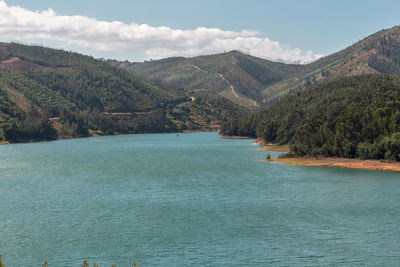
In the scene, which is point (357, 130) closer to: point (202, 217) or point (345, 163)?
point (345, 163)

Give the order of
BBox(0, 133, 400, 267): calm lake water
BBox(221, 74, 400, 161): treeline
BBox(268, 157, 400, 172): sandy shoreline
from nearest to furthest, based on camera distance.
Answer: BBox(0, 133, 400, 267): calm lake water → BBox(268, 157, 400, 172): sandy shoreline → BBox(221, 74, 400, 161): treeline

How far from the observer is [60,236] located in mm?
68125

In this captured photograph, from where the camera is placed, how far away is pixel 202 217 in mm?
79625

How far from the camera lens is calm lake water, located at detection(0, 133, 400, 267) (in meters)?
59.1

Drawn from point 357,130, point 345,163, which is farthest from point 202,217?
point 357,130

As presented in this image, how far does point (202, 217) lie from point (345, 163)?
81.2 metres

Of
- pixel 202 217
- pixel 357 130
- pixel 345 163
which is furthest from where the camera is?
pixel 357 130

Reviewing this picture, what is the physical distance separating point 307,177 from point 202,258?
247 feet

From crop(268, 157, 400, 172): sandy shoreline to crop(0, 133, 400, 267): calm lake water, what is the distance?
452 cm

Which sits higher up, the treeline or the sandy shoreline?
the treeline

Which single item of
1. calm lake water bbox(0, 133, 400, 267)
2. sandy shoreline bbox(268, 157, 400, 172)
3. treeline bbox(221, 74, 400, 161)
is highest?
treeline bbox(221, 74, 400, 161)

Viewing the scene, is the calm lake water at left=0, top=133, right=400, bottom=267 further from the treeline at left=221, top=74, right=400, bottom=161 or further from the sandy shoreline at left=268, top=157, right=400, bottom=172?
the treeline at left=221, top=74, right=400, bottom=161

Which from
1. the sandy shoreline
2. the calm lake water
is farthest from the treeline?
the calm lake water

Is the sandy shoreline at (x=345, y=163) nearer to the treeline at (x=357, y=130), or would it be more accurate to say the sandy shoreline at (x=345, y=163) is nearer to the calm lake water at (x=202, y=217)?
the treeline at (x=357, y=130)
